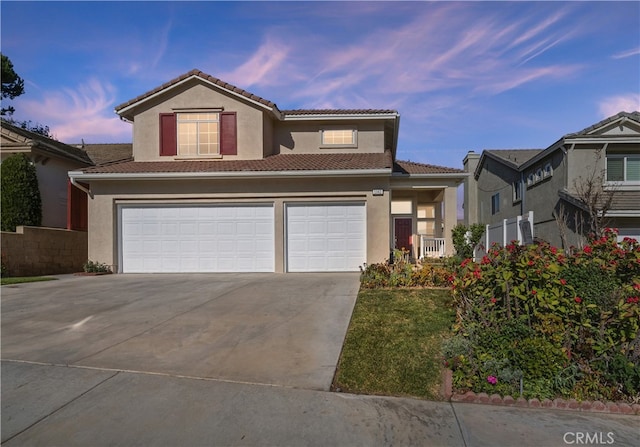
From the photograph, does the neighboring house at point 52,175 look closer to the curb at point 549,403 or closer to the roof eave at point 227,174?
the roof eave at point 227,174

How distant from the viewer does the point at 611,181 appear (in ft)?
Answer: 53.4

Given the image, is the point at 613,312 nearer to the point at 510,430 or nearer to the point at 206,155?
the point at 510,430

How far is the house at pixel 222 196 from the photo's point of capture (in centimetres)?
1320

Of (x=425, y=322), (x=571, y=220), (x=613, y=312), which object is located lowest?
(x=425, y=322)

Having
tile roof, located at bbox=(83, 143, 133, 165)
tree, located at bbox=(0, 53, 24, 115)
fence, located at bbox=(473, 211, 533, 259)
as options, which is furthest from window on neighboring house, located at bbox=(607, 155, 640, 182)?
tree, located at bbox=(0, 53, 24, 115)

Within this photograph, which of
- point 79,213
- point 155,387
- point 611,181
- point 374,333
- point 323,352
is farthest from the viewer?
point 79,213

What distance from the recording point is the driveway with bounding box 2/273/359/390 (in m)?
5.22

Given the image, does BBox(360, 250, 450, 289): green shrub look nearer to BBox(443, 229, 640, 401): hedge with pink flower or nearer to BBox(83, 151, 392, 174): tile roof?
BBox(443, 229, 640, 401): hedge with pink flower

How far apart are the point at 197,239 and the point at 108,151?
40.1 ft

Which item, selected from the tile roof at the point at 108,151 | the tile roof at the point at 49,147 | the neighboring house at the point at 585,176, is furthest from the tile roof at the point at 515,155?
the tile roof at the point at 49,147

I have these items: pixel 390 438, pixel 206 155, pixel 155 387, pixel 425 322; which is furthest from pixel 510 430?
pixel 206 155

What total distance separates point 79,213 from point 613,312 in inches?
718

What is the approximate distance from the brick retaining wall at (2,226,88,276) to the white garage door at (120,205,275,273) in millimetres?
3287

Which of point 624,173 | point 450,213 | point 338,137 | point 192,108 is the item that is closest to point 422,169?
point 450,213
